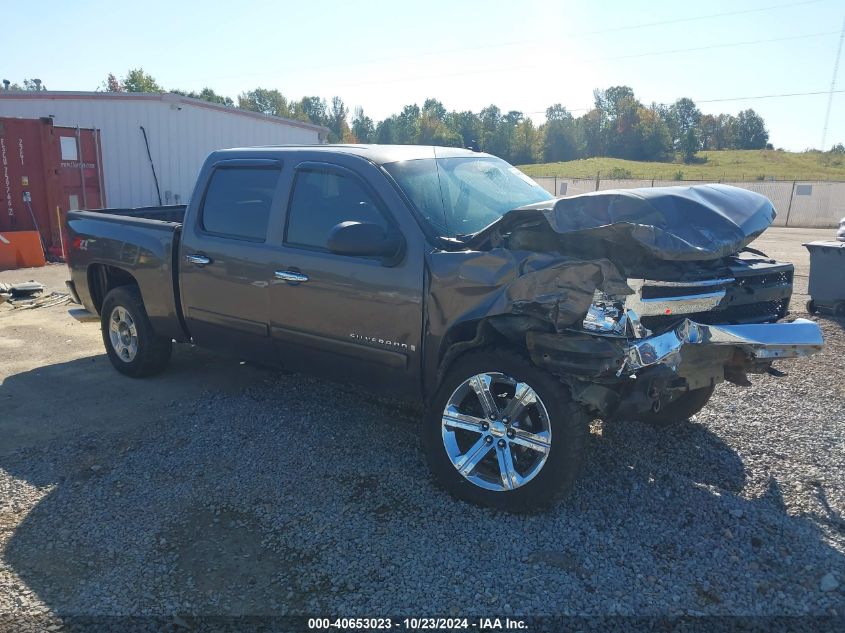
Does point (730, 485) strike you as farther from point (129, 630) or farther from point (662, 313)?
point (129, 630)

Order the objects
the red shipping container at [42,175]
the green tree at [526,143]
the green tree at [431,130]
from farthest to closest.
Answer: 1. the green tree at [526,143]
2. the green tree at [431,130]
3. the red shipping container at [42,175]

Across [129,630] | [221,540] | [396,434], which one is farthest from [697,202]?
[129,630]

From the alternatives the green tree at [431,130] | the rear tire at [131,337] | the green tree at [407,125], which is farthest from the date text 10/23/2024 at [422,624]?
the green tree at [407,125]

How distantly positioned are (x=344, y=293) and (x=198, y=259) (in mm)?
1487

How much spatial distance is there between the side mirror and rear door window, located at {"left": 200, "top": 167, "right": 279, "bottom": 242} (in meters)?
1.06

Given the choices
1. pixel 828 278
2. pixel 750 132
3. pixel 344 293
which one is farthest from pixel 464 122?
pixel 344 293

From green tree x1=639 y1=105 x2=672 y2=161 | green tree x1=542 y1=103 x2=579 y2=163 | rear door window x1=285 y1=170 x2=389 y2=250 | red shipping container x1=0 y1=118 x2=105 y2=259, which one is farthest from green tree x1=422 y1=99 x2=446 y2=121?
rear door window x1=285 y1=170 x2=389 y2=250

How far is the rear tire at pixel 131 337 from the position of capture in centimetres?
594

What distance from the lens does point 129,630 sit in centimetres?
282

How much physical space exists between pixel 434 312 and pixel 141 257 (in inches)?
117

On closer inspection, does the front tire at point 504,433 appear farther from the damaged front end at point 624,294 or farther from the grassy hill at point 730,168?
the grassy hill at point 730,168

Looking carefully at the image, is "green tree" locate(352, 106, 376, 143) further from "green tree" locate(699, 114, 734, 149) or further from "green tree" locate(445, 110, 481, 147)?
"green tree" locate(699, 114, 734, 149)

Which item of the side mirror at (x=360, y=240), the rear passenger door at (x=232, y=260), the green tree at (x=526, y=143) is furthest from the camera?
the green tree at (x=526, y=143)

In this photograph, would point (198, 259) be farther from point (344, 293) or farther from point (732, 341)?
point (732, 341)
